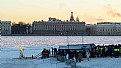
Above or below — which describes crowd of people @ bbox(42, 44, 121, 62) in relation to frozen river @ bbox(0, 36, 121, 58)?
above

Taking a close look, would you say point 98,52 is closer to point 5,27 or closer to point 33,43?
point 33,43

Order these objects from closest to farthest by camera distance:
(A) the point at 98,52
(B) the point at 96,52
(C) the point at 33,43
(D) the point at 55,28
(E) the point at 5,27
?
(B) the point at 96,52 < (A) the point at 98,52 < (C) the point at 33,43 < (E) the point at 5,27 < (D) the point at 55,28

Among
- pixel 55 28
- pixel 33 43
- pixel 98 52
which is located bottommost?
pixel 33 43

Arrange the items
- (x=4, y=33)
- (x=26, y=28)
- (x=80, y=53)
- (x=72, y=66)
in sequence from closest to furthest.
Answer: (x=72, y=66)
(x=80, y=53)
(x=4, y=33)
(x=26, y=28)

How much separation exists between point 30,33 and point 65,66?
168 metres

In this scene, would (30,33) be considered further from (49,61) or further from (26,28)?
(49,61)

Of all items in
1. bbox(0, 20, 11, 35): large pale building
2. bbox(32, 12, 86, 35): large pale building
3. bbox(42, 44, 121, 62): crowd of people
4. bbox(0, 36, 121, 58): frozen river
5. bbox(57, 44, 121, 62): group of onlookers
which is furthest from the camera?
bbox(32, 12, 86, 35): large pale building

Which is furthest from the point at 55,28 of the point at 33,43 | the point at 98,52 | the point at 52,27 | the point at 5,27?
the point at 98,52

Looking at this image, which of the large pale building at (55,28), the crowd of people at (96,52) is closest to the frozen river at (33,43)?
the crowd of people at (96,52)

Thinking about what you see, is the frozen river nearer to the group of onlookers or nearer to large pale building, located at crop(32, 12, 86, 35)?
the group of onlookers

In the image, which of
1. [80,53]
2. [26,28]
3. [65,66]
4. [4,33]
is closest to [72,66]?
[65,66]

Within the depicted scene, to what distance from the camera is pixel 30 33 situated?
194 m

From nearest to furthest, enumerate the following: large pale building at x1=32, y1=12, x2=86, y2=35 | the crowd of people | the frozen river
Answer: the crowd of people → the frozen river → large pale building at x1=32, y1=12, x2=86, y2=35

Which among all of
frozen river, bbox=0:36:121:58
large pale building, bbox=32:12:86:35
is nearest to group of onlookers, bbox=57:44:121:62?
frozen river, bbox=0:36:121:58
